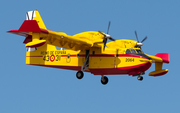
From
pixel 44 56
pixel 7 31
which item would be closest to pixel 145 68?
pixel 44 56

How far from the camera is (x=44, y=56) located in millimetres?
39219

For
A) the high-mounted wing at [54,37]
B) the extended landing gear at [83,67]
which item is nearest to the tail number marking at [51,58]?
the high-mounted wing at [54,37]

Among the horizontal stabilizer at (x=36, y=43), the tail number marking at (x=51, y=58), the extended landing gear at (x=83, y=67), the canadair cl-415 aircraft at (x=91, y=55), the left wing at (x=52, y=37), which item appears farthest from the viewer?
the tail number marking at (x=51, y=58)

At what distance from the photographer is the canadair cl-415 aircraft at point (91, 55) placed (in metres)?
34.6

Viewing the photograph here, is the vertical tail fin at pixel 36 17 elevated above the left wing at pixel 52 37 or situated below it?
above

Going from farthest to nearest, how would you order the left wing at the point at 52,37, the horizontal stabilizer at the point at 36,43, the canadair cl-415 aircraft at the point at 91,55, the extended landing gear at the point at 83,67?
the extended landing gear at the point at 83,67
the canadair cl-415 aircraft at the point at 91,55
the left wing at the point at 52,37
the horizontal stabilizer at the point at 36,43

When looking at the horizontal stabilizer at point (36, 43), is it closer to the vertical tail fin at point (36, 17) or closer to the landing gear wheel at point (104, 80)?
the vertical tail fin at point (36, 17)

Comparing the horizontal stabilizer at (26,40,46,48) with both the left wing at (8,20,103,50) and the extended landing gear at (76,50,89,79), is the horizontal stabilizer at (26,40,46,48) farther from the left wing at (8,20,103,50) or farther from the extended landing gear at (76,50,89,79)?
the extended landing gear at (76,50,89,79)

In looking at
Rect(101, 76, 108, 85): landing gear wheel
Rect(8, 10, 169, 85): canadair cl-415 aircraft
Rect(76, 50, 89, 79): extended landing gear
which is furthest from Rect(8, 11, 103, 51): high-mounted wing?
Rect(101, 76, 108, 85): landing gear wheel

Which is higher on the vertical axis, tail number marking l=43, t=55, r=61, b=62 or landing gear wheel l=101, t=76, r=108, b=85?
tail number marking l=43, t=55, r=61, b=62

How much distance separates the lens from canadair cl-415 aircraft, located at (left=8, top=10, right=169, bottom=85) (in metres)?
34.6

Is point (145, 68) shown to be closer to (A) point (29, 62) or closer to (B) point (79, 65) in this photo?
(B) point (79, 65)

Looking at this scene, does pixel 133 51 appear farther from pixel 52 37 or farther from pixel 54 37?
pixel 52 37

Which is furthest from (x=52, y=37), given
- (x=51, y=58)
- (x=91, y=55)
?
(x=51, y=58)
